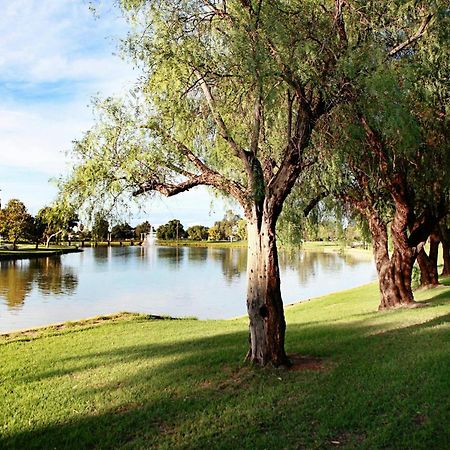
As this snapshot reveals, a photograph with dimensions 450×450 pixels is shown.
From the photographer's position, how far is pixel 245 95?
7.71 metres

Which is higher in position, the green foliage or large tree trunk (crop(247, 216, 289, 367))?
the green foliage

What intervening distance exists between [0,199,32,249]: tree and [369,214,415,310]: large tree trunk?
53.5m

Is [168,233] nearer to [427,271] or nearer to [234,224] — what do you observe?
[427,271]

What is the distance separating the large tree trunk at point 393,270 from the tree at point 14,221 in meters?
53.5

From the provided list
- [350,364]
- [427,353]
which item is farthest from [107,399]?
[427,353]

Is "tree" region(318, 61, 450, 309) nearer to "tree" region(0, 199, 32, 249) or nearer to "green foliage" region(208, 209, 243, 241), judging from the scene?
"green foliage" region(208, 209, 243, 241)

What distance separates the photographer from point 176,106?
7.56 m

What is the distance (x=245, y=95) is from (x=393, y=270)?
277 inches

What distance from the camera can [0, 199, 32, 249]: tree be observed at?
58156 mm

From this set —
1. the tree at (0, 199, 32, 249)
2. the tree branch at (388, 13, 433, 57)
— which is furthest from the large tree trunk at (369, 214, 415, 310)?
the tree at (0, 199, 32, 249)

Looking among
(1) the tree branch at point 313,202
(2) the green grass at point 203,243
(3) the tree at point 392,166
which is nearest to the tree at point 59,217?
(3) the tree at point 392,166

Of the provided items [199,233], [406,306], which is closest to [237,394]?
[406,306]

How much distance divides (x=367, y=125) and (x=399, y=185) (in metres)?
3.58

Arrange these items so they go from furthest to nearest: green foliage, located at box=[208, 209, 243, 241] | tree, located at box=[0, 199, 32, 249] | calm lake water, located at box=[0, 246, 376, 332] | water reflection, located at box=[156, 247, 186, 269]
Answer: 1. tree, located at box=[0, 199, 32, 249]
2. water reflection, located at box=[156, 247, 186, 269]
3. calm lake water, located at box=[0, 246, 376, 332]
4. green foliage, located at box=[208, 209, 243, 241]
